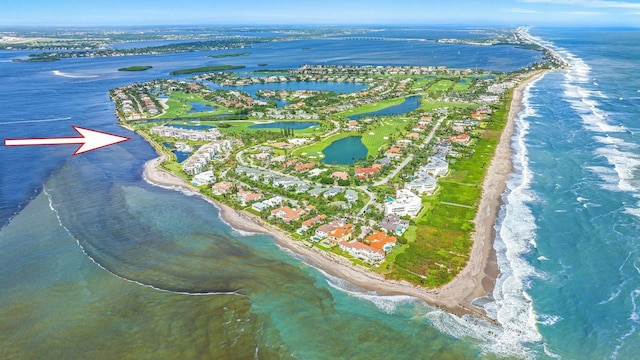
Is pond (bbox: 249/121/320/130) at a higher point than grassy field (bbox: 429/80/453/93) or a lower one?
lower

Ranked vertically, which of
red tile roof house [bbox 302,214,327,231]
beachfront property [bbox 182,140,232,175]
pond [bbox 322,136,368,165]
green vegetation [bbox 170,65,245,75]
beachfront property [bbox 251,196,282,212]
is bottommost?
red tile roof house [bbox 302,214,327,231]

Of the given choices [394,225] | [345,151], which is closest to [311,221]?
[394,225]

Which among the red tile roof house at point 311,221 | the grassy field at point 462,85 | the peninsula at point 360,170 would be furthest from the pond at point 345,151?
the grassy field at point 462,85

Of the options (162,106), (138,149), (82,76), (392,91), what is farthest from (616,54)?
(82,76)

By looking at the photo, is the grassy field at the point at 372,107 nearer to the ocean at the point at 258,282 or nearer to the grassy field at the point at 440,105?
the grassy field at the point at 440,105

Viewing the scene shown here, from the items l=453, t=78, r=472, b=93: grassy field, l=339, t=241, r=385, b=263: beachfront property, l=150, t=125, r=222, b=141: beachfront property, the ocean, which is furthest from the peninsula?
l=453, t=78, r=472, b=93: grassy field

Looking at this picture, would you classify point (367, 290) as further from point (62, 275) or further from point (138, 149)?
point (138, 149)

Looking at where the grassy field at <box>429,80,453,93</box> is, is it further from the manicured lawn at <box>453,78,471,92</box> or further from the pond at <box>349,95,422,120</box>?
the pond at <box>349,95,422,120</box>

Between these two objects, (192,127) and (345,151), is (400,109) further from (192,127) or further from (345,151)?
(192,127)
